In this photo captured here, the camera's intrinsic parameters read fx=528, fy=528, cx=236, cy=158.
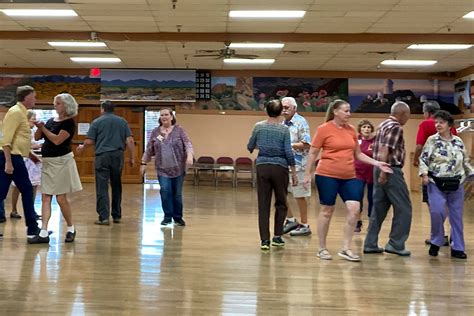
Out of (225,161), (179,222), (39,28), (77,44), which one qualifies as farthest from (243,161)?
(179,222)

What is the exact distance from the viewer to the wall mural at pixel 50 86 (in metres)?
14.1

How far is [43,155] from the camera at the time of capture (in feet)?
16.3

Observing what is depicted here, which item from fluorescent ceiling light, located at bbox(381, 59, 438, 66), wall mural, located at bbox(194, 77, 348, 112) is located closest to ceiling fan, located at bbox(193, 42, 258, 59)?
wall mural, located at bbox(194, 77, 348, 112)

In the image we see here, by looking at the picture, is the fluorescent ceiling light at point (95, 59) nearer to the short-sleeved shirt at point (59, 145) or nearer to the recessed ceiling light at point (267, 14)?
the recessed ceiling light at point (267, 14)

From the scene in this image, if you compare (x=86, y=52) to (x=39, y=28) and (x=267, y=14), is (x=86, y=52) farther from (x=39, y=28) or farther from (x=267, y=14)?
(x=267, y=14)

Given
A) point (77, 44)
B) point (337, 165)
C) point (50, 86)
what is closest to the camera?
point (337, 165)

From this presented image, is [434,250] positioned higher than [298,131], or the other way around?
[298,131]

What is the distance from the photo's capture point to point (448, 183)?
468cm

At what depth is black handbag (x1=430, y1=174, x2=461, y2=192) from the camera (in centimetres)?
468

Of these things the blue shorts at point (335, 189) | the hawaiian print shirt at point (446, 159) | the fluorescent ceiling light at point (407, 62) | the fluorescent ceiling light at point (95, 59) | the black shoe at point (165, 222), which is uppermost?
the fluorescent ceiling light at point (95, 59)

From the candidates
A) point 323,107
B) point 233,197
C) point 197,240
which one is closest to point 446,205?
point 197,240

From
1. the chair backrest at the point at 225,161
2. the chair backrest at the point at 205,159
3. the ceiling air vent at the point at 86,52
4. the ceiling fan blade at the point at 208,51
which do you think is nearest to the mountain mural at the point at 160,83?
the chair backrest at the point at 205,159

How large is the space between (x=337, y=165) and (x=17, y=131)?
2.90 metres

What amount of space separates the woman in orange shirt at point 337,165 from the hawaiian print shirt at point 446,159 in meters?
0.69
